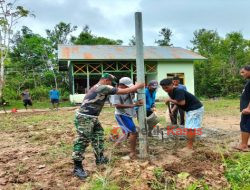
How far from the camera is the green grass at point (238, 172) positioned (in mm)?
3560

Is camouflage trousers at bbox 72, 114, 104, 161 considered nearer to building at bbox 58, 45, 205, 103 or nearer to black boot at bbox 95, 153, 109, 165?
black boot at bbox 95, 153, 109, 165

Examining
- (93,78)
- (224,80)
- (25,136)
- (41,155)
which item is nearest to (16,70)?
(93,78)

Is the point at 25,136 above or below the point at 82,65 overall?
below

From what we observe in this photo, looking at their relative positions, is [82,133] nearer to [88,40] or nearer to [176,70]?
[176,70]

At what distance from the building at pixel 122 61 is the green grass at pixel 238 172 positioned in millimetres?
15558

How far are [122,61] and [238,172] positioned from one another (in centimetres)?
1732

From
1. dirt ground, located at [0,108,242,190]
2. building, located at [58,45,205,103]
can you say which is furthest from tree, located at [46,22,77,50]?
dirt ground, located at [0,108,242,190]

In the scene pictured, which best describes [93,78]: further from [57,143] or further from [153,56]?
[57,143]

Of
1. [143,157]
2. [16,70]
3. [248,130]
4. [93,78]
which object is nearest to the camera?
[143,157]

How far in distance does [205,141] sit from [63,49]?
16.7m

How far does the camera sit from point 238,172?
3.82 m

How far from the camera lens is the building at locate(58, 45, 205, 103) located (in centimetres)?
1962

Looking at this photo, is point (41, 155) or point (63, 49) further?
point (63, 49)

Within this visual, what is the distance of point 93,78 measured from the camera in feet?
81.9
